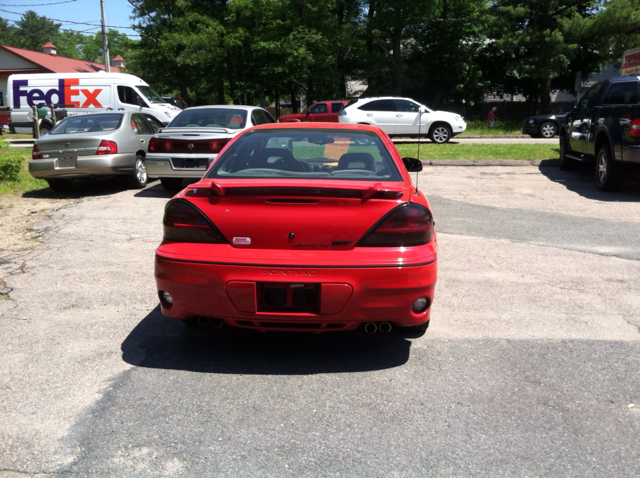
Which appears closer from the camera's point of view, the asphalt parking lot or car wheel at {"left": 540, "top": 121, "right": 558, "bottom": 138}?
the asphalt parking lot

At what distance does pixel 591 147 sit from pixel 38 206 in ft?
31.5

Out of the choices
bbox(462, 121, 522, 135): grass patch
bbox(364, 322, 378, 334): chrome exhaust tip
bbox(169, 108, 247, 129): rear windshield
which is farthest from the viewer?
bbox(462, 121, 522, 135): grass patch

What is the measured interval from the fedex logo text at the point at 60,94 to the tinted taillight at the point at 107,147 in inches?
568

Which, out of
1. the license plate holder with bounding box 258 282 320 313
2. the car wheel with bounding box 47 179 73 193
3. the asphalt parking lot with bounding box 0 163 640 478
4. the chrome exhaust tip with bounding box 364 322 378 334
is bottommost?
the asphalt parking lot with bounding box 0 163 640 478

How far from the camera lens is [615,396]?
11.9ft

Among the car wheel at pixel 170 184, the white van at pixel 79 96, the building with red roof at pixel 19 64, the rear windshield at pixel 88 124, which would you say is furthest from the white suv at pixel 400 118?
the building with red roof at pixel 19 64

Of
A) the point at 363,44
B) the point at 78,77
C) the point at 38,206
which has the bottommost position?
the point at 38,206

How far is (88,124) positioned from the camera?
1208 cm

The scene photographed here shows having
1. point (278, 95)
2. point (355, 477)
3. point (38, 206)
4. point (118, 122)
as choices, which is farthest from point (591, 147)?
point (278, 95)

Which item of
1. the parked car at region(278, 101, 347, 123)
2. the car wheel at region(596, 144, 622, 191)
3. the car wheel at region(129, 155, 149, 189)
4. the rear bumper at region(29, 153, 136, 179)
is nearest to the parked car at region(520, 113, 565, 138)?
the parked car at region(278, 101, 347, 123)

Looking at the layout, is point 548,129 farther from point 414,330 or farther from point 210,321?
point 210,321

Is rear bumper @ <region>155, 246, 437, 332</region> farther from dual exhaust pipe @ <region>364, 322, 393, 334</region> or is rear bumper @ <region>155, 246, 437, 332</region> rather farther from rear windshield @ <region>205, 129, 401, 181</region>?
rear windshield @ <region>205, 129, 401, 181</region>

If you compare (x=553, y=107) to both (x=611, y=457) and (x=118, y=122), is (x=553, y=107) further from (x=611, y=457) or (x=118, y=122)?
(x=611, y=457)

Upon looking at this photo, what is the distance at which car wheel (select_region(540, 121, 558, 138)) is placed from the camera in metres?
26.3
